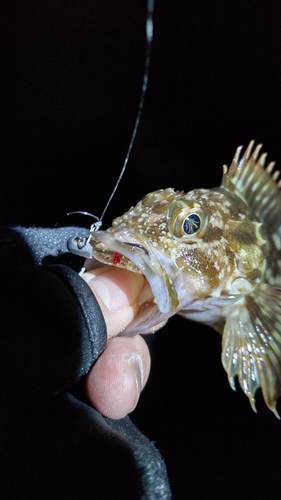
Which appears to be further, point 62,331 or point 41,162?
point 41,162

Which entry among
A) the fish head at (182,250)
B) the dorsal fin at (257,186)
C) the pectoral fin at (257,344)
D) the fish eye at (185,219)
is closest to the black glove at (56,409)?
the fish head at (182,250)

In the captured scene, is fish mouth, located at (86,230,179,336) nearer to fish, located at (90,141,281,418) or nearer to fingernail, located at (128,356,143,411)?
fish, located at (90,141,281,418)

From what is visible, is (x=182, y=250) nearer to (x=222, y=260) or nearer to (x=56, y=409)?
(x=222, y=260)

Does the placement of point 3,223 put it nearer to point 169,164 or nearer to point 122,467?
point 169,164

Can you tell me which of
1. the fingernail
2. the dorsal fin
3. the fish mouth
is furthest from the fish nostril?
the dorsal fin

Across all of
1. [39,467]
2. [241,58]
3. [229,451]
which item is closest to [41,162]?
[241,58]

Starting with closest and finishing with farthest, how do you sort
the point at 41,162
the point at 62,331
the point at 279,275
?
the point at 62,331, the point at 279,275, the point at 41,162

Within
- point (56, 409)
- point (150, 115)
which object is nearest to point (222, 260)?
point (56, 409)

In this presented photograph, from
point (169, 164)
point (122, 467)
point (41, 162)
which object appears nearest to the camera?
point (122, 467)
